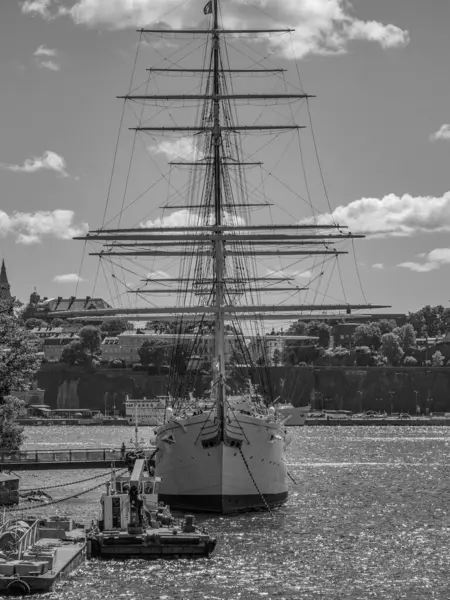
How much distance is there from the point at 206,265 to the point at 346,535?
28.0m

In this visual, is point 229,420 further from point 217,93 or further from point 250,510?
point 217,93

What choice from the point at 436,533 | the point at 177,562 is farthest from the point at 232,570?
the point at 436,533

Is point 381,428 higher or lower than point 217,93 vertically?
higher

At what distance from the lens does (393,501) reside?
6962cm

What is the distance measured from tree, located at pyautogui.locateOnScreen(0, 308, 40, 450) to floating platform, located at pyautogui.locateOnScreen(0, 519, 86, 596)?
19300 mm

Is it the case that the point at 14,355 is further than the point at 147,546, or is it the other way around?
the point at 14,355

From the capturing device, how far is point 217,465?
6062 centimetres

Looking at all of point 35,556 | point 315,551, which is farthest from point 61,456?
point 35,556

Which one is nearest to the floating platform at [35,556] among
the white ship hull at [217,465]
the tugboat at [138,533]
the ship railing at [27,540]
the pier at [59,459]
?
the ship railing at [27,540]

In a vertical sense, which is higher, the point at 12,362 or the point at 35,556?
the point at 12,362

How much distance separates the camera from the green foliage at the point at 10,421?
220 feet

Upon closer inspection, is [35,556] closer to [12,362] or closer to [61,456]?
[12,362]

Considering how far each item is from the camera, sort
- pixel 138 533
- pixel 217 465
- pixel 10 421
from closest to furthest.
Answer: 1. pixel 138 533
2. pixel 217 465
3. pixel 10 421

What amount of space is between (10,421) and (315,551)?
25.6 metres
